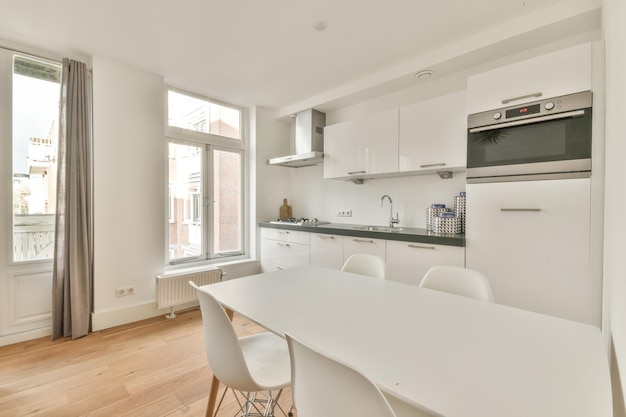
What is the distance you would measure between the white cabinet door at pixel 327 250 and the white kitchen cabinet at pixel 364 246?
75 mm

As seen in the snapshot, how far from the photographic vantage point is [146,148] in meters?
3.05

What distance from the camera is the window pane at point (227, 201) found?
384 cm

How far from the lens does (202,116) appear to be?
3703 millimetres

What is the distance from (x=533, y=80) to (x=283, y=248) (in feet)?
9.55

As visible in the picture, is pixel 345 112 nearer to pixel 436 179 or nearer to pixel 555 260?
pixel 436 179

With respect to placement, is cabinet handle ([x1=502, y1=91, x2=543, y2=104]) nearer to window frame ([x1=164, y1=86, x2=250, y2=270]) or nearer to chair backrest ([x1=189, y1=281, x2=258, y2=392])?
chair backrest ([x1=189, y1=281, x2=258, y2=392])

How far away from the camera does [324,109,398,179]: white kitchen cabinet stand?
2.95 m

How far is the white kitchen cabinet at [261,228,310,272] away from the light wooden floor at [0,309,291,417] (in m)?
0.98

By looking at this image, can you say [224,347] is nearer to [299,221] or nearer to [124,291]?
[124,291]

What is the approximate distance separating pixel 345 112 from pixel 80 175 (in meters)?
2.95

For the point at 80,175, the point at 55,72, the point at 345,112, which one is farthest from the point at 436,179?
the point at 55,72

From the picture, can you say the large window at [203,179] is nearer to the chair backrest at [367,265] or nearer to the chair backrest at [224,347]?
the chair backrest at [367,265]

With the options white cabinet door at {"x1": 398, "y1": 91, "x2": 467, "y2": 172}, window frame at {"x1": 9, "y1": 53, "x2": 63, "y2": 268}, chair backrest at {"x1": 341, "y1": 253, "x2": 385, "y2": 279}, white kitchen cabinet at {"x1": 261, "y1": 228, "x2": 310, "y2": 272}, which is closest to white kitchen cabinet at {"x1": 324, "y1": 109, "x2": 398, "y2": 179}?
white cabinet door at {"x1": 398, "y1": 91, "x2": 467, "y2": 172}

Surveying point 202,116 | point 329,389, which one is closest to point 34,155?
point 202,116
